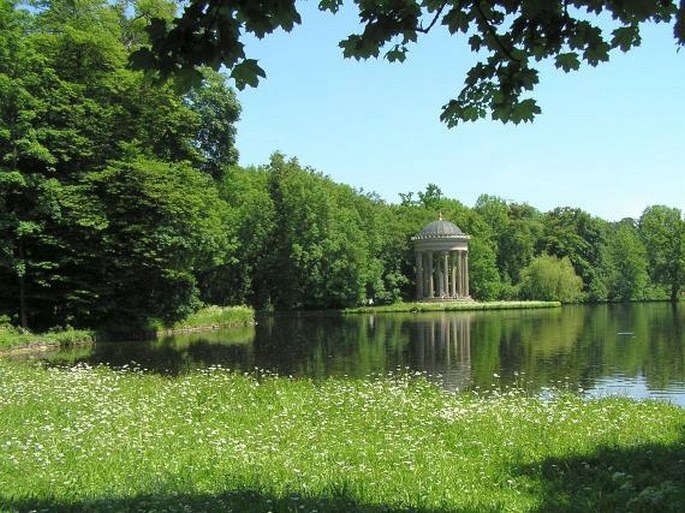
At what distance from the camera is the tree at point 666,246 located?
9200 cm

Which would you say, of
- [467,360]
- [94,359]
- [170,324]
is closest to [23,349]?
[94,359]

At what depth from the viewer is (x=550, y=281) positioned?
78.3 metres

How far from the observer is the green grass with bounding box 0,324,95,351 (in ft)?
88.6

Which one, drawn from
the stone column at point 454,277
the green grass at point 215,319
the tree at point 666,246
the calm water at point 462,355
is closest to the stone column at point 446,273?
the stone column at point 454,277

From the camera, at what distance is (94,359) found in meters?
24.7

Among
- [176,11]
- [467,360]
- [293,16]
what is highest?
[176,11]

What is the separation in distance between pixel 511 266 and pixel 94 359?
6954cm

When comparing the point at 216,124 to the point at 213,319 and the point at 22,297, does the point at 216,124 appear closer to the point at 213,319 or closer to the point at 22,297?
the point at 213,319

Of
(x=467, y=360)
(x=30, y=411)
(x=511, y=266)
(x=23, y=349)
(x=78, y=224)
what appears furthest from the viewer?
(x=511, y=266)

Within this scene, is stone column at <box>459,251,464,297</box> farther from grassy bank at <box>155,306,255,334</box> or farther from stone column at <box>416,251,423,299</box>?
grassy bank at <box>155,306,255,334</box>

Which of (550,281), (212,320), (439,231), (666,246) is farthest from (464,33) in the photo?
(666,246)

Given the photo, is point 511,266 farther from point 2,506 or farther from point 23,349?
point 2,506

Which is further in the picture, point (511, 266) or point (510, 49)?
point (511, 266)

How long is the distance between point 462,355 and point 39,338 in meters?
17.9
